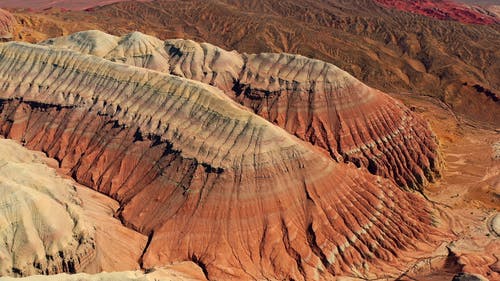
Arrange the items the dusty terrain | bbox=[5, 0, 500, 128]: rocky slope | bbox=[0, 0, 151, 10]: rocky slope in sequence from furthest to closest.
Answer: bbox=[0, 0, 151, 10]: rocky slope < bbox=[5, 0, 500, 128]: rocky slope < the dusty terrain

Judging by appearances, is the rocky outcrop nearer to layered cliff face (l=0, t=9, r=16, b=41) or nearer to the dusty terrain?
the dusty terrain

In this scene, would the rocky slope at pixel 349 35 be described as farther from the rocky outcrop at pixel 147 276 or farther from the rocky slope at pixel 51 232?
the rocky slope at pixel 51 232

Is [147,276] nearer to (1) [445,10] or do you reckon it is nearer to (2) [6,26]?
(2) [6,26]

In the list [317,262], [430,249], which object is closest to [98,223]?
[317,262]

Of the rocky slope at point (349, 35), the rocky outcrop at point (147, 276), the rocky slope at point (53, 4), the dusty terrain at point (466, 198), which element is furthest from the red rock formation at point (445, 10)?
the rocky outcrop at point (147, 276)

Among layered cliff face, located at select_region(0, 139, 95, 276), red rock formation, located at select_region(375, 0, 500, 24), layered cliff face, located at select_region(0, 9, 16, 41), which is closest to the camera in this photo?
layered cliff face, located at select_region(0, 139, 95, 276)

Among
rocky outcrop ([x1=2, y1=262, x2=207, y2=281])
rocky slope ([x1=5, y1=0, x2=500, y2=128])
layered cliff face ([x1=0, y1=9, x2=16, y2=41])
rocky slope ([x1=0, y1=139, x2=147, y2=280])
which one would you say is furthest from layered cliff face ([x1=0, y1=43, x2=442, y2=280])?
rocky slope ([x1=5, y1=0, x2=500, y2=128])
